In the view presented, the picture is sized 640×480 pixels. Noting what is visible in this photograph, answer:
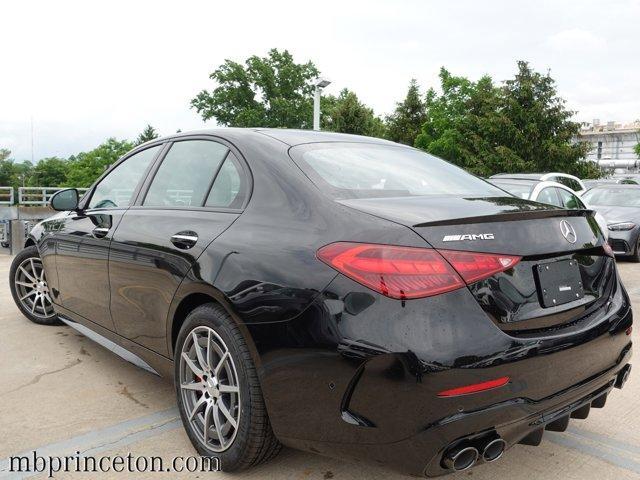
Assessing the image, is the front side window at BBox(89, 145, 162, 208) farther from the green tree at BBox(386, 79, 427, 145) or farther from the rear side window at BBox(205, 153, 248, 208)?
the green tree at BBox(386, 79, 427, 145)

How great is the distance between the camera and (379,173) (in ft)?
9.04

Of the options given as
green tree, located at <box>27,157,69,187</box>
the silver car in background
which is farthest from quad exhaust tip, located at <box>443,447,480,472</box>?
green tree, located at <box>27,157,69,187</box>

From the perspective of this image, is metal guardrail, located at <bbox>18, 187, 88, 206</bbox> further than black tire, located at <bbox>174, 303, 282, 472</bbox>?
Yes

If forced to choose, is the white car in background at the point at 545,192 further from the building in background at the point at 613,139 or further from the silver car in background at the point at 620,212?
the building in background at the point at 613,139

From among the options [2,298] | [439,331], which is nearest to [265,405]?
[439,331]

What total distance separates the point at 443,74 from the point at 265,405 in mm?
35317

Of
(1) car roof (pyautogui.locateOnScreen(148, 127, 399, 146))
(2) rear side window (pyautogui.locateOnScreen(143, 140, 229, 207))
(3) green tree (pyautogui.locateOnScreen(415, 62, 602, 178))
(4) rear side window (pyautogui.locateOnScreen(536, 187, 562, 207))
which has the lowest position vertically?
(4) rear side window (pyautogui.locateOnScreen(536, 187, 562, 207))

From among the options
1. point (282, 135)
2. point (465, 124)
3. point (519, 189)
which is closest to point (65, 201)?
point (282, 135)

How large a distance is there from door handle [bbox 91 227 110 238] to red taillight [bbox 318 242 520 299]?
6.51 ft

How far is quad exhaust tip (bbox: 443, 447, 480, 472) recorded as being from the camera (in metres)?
1.89

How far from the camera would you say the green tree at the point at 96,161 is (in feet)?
298

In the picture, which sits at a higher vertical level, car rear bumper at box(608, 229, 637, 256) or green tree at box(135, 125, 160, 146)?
green tree at box(135, 125, 160, 146)

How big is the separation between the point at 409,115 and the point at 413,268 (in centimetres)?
4122

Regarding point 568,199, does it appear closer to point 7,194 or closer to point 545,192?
point 545,192
